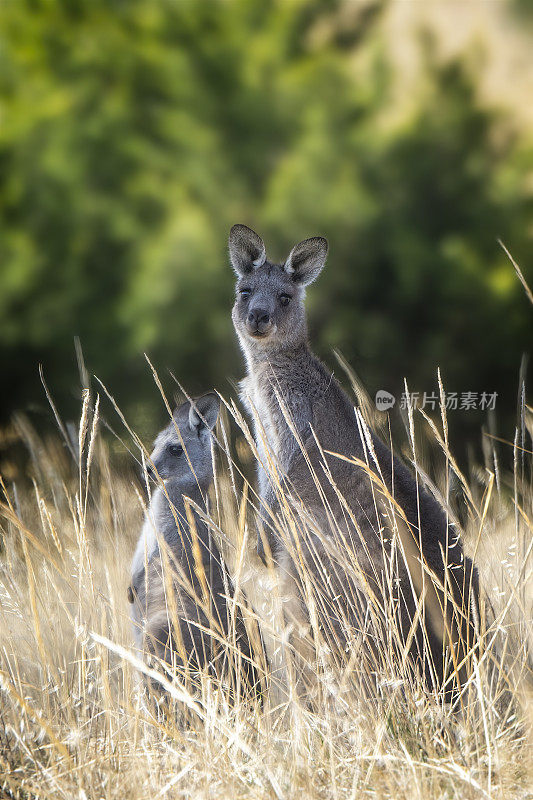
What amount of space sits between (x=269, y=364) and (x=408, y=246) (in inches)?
209

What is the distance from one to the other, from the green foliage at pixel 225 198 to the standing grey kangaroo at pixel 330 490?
4.10 meters

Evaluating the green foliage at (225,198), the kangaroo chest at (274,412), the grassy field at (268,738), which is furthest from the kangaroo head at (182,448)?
the green foliage at (225,198)

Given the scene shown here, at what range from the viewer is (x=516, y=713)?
109 inches

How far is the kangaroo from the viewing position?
3.33m

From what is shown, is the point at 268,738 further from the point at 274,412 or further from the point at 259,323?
the point at 259,323

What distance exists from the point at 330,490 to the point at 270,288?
4.78ft

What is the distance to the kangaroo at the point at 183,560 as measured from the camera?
10.9ft

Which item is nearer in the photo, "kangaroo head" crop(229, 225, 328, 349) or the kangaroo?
the kangaroo

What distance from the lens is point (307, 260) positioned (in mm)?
4840

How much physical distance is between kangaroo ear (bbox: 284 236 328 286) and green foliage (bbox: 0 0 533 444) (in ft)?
12.9

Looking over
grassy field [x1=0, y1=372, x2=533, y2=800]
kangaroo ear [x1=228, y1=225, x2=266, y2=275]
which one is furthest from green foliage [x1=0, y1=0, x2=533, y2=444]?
grassy field [x1=0, y1=372, x2=533, y2=800]

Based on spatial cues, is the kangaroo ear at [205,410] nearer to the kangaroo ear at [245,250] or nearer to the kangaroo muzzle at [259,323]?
the kangaroo muzzle at [259,323]

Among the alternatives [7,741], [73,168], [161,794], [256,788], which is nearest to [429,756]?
[256,788]

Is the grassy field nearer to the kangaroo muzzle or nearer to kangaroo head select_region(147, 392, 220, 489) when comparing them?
kangaroo head select_region(147, 392, 220, 489)
